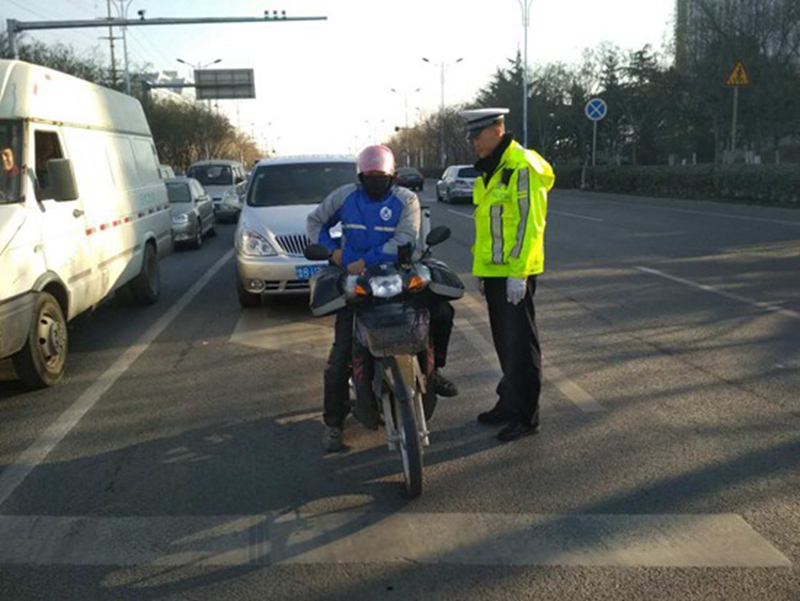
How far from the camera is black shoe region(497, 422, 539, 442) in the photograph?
15.7 feet

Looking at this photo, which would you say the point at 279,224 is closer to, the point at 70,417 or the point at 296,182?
the point at 296,182

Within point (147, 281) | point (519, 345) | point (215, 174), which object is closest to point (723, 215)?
point (147, 281)

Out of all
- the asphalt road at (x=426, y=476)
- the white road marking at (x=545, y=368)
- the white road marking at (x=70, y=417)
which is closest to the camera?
the asphalt road at (x=426, y=476)

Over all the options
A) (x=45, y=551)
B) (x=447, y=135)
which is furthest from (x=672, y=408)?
(x=447, y=135)

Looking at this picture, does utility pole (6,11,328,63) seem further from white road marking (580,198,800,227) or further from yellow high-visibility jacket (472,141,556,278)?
yellow high-visibility jacket (472,141,556,278)

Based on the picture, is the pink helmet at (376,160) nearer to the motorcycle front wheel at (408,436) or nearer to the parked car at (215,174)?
the motorcycle front wheel at (408,436)

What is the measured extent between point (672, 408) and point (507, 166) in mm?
2122

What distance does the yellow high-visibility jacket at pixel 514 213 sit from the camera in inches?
175

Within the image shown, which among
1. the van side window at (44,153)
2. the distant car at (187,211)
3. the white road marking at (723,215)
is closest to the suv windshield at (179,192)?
the distant car at (187,211)

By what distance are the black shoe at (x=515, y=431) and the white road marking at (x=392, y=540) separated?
1.01 m

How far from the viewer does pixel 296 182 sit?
1007 cm

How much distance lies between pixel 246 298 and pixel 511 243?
5247mm

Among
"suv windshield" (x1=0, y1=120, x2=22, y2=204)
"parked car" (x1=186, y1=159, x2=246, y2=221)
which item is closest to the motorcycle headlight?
"suv windshield" (x1=0, y1=120, x2=22, y2=204)

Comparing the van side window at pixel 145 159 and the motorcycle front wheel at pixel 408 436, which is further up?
the van side window at pixel 145 159
